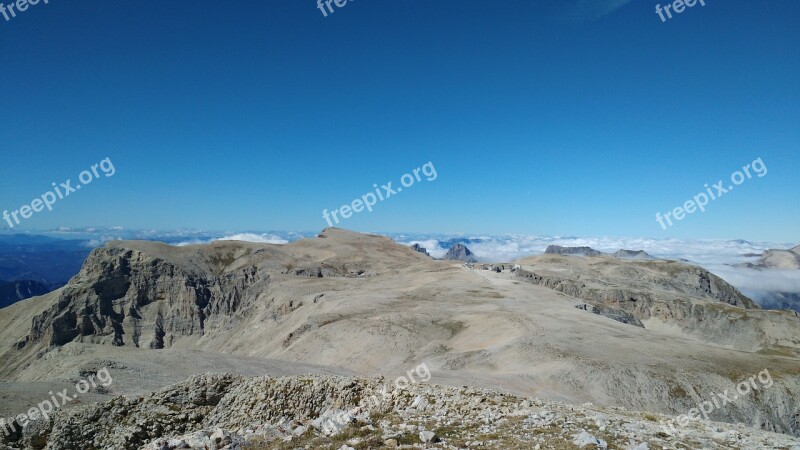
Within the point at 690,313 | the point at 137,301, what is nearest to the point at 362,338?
the point at 690,313

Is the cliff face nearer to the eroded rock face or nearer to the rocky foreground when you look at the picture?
the rocky foreground

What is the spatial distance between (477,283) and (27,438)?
354 feet

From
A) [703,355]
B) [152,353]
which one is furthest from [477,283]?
[152,353]

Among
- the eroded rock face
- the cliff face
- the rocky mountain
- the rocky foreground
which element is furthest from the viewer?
the eroded rock face

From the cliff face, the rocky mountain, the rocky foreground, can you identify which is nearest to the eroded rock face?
the rocky mountain

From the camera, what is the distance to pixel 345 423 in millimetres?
17078

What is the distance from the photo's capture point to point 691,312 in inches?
5915

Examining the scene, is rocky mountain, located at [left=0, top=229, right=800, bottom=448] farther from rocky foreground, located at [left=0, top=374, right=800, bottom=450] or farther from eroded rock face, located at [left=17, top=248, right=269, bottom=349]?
eroded rock face, located at [left=17, top=248, right=269, bottom=349]

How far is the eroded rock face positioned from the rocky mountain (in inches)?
23.4

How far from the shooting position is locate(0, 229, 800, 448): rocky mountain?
27372 mm

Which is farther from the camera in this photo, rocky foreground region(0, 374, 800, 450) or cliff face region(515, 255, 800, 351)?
cliff face region(515, 255, 800, 351)

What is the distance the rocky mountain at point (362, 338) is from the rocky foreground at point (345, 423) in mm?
164

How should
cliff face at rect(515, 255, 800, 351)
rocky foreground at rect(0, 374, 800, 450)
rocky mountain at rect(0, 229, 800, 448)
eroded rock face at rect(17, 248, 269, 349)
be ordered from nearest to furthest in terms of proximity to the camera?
rocky foreground at rect(0, 374, 800, 450) → rocky mountain at rect(0, 229, 800, 448) → cliff face at rect(515, 255, 800, 351) → eroded rock face at rect(17, 248, 269, 349)

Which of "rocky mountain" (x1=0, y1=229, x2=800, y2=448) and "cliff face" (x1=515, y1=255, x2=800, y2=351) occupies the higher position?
"rocky mountain" (x1=0, y1=229, x2=800, y2=448)
